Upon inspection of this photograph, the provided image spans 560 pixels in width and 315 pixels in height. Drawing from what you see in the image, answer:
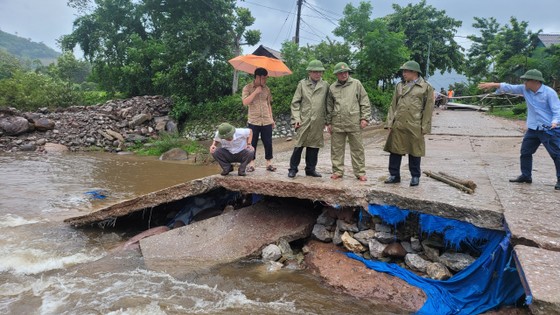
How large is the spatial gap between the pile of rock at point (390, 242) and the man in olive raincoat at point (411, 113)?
0.97 metres

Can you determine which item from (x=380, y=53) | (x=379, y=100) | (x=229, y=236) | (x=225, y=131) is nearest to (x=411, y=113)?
(x=225, y=131)

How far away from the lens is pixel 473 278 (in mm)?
3664

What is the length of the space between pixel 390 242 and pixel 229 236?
2196mm

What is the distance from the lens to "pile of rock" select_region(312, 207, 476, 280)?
399cm

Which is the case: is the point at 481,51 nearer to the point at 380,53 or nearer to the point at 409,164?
the point at 380,53

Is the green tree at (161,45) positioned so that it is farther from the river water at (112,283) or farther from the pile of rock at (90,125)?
the river water at (112,283)

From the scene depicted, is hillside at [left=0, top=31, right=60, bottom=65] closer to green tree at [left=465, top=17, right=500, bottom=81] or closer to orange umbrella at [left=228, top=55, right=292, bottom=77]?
green tree at [left=465, top=17, right=500, bottom=81]

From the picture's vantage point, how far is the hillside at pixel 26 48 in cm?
13662

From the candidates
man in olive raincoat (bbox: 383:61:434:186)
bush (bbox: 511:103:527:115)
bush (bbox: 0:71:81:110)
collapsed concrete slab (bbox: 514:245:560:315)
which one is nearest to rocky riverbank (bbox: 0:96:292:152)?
bush (bbox: 0:71:81:110)

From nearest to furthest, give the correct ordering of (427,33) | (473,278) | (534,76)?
(473,278)
(534,76)
(427,33)

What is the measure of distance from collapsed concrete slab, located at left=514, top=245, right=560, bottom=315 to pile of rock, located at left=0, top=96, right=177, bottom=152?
16347 mm

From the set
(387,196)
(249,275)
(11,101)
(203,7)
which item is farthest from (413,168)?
(11,101)

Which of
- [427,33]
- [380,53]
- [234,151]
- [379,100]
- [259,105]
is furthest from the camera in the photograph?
[427,33]

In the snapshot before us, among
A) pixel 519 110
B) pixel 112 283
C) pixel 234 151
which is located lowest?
pixel 112 283
